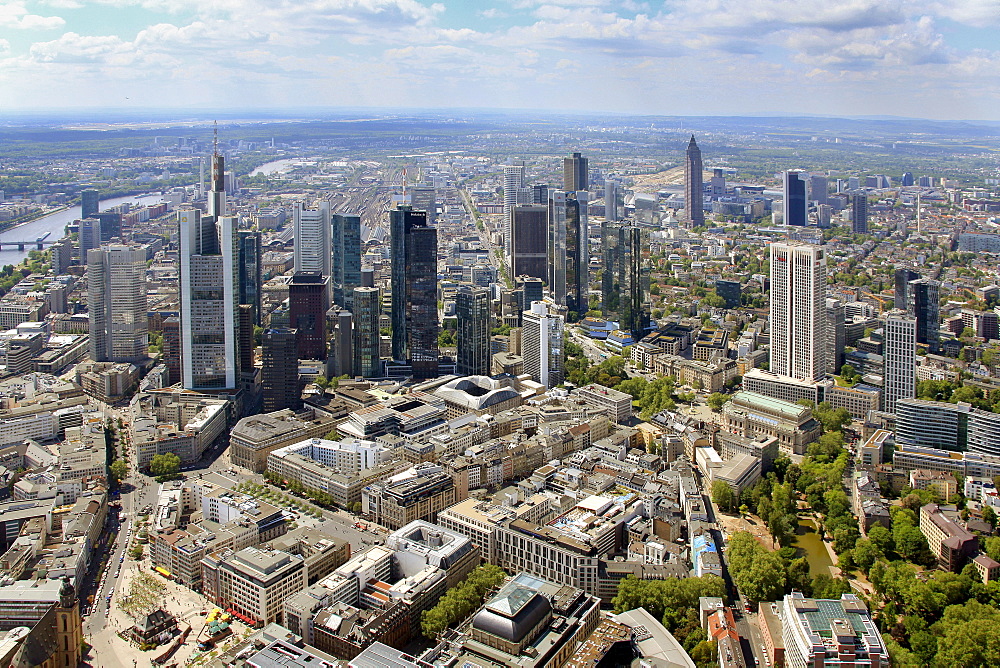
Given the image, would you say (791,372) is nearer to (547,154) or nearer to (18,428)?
(18,428)

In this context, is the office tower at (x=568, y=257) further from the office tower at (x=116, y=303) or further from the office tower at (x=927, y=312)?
the office tower at (x=116, y=303)

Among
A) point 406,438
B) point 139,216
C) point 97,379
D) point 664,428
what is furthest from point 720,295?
point 139,216

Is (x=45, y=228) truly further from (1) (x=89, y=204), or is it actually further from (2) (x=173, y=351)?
(2) (x=173, y=351)

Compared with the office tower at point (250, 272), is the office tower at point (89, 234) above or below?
above

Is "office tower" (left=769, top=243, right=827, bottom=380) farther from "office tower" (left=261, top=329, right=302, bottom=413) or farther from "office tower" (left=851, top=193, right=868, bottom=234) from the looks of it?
"office tower" (left=851, top=193, right=868, bottom=234)

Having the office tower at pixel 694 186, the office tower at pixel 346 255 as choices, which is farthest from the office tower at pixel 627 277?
the office tower at pixel 694 186
